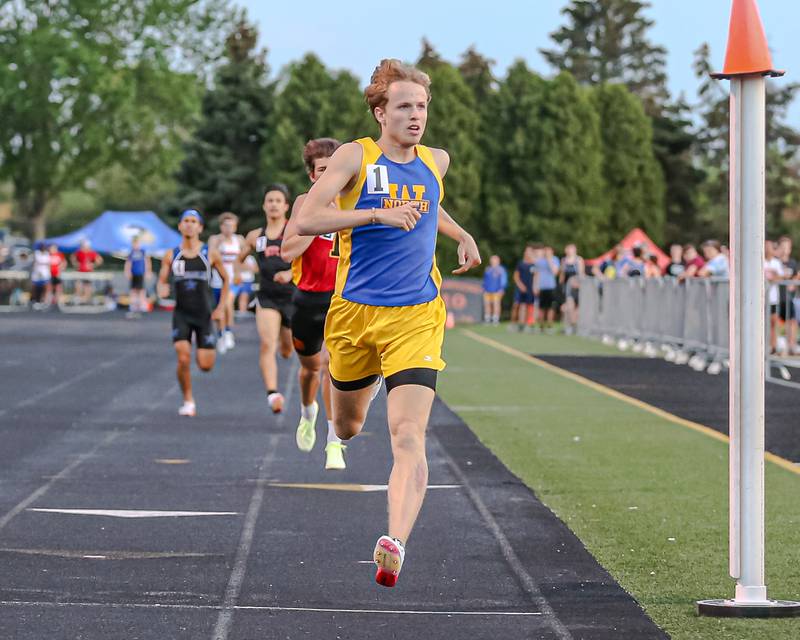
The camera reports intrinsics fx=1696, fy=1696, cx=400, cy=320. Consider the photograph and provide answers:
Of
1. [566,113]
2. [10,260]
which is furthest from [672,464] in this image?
[10,260]

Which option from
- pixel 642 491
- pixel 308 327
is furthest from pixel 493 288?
pixel 642 491

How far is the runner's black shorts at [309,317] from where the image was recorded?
1130cm

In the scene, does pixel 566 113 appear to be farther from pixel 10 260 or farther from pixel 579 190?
pixel 10 260

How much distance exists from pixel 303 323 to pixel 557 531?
11.2 feet

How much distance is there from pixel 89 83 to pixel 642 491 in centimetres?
6355

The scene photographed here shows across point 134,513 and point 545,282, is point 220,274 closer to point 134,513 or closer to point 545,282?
point 134,513

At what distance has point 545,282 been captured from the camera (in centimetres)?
3631

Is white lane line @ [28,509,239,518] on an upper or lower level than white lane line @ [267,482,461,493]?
upper

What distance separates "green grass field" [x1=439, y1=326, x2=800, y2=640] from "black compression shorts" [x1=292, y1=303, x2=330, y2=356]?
5.19 feet

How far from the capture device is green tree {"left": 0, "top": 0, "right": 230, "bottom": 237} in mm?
70500

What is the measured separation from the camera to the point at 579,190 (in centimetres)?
5581

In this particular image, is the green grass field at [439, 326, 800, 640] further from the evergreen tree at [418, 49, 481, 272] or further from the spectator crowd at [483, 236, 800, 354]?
the evergreen tree at [418, 49, 481, 272]

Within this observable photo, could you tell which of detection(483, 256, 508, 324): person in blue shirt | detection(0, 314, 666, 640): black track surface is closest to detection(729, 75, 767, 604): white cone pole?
detection(0, 314, 666, 640): black track surface

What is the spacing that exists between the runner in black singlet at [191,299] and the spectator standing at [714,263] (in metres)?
10.1
